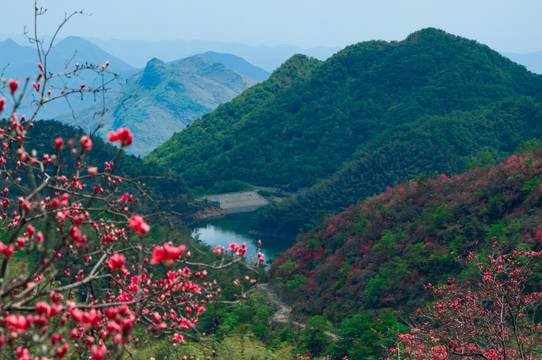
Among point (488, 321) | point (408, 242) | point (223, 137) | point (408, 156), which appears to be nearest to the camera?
point (488, 321)

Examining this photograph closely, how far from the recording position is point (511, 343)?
1108 cm

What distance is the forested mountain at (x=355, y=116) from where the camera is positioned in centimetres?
5534

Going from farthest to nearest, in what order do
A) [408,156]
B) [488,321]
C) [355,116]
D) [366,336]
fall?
[355,116] < [408,156] < [366,336] < [488,321]

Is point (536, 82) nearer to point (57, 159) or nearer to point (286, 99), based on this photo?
point (286, 99)

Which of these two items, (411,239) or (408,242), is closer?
(408,242)

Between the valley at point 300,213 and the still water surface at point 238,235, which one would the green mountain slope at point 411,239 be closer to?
the valley at point 300,213

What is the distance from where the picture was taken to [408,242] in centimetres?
2364

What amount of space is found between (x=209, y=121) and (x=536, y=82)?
5708 centimetres

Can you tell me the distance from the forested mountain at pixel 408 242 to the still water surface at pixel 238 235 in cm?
1853

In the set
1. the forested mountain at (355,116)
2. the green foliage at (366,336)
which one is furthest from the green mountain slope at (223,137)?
the green foliage at (366,336)

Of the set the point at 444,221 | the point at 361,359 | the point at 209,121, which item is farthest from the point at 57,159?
the point at 209,121

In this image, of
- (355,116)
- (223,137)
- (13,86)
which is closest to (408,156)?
(355,116)

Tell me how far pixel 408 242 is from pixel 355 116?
6219cm

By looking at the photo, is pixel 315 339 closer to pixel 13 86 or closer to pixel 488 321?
pixel 488 321
